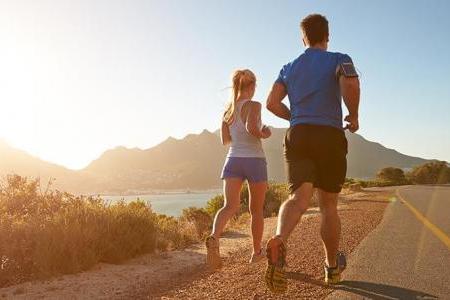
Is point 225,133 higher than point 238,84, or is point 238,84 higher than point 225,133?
point 238,84

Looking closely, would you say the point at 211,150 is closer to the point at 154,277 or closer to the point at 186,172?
the point at 186,172

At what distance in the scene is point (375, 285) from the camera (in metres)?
4.84

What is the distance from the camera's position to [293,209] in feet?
13.3

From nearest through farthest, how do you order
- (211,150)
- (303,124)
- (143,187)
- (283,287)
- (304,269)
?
(283,287) → (303,124) → (304,269) → (143,187) → (211,150)

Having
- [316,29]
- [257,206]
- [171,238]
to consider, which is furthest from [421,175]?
[316,29]

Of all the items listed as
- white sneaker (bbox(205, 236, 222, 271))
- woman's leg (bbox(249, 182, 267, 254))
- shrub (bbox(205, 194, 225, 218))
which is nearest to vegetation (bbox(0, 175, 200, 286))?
white sneaker (bbox(205, 236, 222, 271))

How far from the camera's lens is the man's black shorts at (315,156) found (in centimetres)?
417

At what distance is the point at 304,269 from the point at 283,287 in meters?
2.18

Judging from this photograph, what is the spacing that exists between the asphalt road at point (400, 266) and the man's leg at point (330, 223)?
1.21 ft

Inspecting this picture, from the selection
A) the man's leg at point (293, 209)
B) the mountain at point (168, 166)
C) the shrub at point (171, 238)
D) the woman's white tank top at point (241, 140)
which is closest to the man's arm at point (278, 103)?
the man's leg at point (293, 209)

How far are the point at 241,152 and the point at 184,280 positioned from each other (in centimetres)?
167

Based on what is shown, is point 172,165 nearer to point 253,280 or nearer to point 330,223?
point 253,280

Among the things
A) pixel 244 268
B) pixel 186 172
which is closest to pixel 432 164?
pixel 186 172

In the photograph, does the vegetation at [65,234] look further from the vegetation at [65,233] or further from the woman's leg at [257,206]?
the woman's leg at [257,206]
